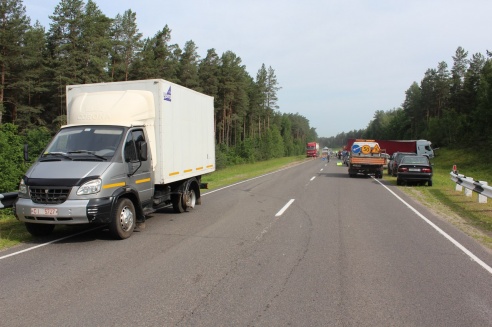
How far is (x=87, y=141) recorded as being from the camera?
27.1 ft

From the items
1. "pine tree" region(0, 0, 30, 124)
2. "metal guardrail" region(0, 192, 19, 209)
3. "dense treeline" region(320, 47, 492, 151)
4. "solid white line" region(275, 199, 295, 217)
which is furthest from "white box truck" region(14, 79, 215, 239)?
"dense treeline" region(320, 47, 492, 151)

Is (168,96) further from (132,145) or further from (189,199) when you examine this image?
(189,199)

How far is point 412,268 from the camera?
6137 millimetres

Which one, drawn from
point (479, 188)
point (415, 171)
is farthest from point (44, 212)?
point (415, 171)

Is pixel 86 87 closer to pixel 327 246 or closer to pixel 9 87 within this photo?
pixel 327 246

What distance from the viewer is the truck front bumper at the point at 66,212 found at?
23.2ft

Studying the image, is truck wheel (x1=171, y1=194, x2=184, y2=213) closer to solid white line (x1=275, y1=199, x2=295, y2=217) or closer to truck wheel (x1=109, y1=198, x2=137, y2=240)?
solid white line (x1=275, y1=199, x2=295, y2=217)

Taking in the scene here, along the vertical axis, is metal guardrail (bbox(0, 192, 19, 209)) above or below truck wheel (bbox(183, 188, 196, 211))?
above

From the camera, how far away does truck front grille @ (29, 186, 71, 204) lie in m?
7.17

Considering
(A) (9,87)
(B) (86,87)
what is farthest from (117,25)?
(B) (86,87)

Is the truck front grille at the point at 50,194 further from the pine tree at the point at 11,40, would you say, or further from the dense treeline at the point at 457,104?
the dense treeline at the point at 457,104

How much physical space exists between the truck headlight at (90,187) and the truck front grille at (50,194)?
22cm

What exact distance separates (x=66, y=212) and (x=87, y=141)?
1.78 meters

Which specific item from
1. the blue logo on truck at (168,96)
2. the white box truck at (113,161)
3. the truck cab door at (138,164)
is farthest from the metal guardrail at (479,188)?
the truck cab door at (138,164)
